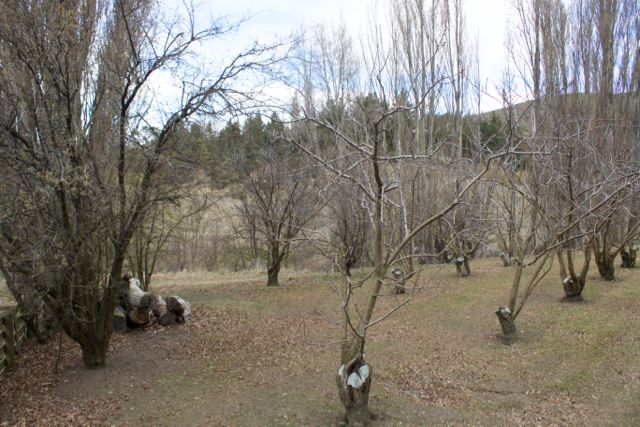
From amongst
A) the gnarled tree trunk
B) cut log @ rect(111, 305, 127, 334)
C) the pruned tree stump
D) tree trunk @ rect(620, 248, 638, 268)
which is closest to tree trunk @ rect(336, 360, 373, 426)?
cut log @ rect(111, 305, 127, 334)

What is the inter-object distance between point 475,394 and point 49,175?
14.9 ft

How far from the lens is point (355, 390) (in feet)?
13.1

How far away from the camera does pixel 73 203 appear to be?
198 inches

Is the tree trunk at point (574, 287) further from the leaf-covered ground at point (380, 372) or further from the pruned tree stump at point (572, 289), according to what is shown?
the leaf-covered ground at point (380, 372)

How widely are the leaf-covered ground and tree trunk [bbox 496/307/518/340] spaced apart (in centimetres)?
20

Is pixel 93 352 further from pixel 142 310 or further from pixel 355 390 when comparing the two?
pixel 355 390

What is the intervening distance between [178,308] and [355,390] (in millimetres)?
4769

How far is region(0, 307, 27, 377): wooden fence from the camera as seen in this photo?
558cm

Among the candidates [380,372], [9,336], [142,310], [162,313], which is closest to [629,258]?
[380,372]

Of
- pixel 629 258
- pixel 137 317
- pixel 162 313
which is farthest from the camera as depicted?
pixel 629 258

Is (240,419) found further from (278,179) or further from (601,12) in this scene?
(601,12)

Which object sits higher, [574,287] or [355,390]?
[574,287]

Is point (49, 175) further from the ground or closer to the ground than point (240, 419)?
further from the ground

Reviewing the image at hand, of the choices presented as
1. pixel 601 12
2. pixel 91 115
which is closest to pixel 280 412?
pixel 91 115
